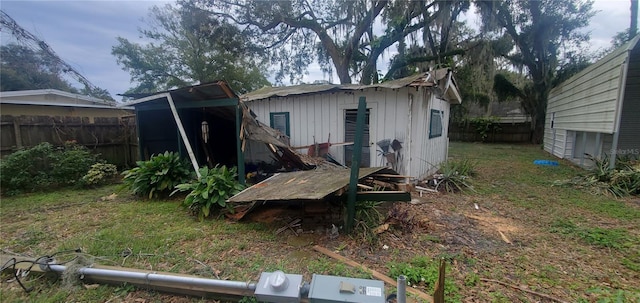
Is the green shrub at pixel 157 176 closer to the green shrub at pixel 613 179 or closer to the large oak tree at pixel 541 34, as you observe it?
the green shrub at pixel 613 179

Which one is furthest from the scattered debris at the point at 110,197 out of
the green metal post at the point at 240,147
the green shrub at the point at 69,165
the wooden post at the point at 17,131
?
the wooden post at the point at 17,131

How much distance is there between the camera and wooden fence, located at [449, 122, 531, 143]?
632 inches

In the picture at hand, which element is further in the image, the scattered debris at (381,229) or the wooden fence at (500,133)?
the wooden fence at (500,133)

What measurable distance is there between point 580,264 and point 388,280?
206 cm

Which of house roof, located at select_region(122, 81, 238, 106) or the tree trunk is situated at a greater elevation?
the tree trunk

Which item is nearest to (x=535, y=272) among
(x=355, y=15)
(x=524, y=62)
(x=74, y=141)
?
(x=74, y=141)

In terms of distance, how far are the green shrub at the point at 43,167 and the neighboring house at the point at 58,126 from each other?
2.24ft

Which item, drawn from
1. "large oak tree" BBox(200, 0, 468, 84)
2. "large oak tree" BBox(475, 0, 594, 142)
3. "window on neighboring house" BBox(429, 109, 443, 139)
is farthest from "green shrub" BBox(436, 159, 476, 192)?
"large oak tree" BBox(475, 0, 594, 142)

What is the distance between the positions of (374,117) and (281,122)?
2.36m

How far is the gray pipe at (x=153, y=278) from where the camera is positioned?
1960 millimetres

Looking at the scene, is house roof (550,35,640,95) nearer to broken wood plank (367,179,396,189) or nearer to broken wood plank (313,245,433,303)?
broken wood plank (367,179,396,189)

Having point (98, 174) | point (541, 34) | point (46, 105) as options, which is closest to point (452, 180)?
point (98, 174)

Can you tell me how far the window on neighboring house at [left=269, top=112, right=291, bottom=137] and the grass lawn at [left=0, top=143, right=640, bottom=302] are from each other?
2.98 meters

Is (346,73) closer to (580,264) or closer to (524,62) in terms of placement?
(524,62)
